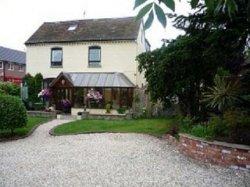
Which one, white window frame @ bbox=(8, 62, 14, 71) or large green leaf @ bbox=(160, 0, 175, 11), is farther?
white window frame @ bbox=(8, 62, 14, 71)

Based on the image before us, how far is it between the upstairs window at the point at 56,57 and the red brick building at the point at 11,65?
20905 millimetres

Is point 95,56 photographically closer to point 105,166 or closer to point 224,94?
point 224,94

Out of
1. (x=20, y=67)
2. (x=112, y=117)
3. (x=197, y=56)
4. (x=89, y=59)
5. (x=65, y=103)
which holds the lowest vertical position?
(x=112, y=117)

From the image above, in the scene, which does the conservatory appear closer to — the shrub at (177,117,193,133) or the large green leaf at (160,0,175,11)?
the shrub at (177,117,193,133)

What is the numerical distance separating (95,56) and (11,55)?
30.2 meters

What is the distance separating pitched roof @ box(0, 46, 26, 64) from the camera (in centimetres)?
5729

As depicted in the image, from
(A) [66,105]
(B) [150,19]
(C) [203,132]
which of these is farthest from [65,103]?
(B) [150,19]

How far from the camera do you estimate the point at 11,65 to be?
58.7 m

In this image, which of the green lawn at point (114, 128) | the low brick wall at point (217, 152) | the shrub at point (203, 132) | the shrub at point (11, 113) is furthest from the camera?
the green lawn at point (114, 128)

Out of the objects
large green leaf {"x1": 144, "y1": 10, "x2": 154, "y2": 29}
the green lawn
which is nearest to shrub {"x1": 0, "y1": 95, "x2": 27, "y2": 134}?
the green lawn

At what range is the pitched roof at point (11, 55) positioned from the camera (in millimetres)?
57287

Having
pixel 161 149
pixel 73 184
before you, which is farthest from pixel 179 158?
pixel 73 184

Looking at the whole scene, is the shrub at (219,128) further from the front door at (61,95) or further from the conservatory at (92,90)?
the front door at (61,95)

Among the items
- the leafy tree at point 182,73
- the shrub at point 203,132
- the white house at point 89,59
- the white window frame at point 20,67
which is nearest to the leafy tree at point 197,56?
the leafy tree at point 182,73
